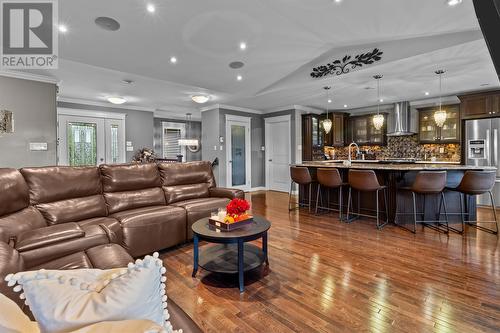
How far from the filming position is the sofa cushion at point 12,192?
6.84ft

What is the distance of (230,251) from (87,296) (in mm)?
2196

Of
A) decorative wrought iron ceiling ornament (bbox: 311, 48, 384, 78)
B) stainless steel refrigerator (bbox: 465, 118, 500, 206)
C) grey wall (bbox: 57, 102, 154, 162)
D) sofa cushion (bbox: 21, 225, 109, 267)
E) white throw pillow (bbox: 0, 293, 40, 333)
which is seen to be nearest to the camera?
white throw pillow (bbox: 0, 293, 40, 333)

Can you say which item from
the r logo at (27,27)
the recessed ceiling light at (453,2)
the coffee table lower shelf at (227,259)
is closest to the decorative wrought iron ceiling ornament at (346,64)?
the recessed ceiling light at (453,2)

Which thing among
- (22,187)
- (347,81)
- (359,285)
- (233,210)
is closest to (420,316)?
(359,285)

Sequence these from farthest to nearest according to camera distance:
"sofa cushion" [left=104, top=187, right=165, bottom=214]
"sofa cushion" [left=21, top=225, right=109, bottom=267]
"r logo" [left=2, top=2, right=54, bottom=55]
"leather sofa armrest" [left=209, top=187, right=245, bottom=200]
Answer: "leather sofa armrest" [left=209, top=187, right=245, bottom=200], "sofa cushion" [left=104, top=187, right=165, bottom=214], "r logo" [left=2, top=2, right=54, bottom=55], "sofa cushion" [left=21, top=225, right=109, bottom=267]

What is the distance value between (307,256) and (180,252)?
4.98 ft

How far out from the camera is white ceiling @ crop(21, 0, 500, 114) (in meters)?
2.66

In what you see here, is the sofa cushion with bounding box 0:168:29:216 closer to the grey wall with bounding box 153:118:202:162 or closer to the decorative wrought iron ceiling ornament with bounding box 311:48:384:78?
the decorative wrought iron ceiling ornament with bounding box 311:48:384:78

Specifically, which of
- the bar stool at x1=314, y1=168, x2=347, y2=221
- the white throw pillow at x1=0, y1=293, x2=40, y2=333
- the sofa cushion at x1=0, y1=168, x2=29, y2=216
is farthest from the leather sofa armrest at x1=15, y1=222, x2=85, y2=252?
the bar stool at x1=314, y1=168, x2=347, y2=221

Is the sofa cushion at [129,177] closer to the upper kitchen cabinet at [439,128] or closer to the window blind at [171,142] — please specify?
the window blind at [171,142]

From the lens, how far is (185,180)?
3809 mm

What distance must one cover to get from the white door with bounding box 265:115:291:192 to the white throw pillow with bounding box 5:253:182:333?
689 cm

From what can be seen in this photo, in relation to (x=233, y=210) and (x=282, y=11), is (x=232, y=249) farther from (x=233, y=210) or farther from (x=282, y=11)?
(x=282, y=11)

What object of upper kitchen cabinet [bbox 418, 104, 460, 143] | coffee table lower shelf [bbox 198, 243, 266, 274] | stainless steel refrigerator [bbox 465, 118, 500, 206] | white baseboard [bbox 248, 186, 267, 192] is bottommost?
coffee table lower shelf [bbox 198, 243, 266, 274]
